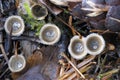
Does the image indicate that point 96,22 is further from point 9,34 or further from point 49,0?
point 9,34

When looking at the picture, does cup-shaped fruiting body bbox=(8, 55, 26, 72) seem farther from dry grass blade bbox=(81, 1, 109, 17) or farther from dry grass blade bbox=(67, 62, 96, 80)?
dry grass blade bbox=(81, 1, 109, 17)

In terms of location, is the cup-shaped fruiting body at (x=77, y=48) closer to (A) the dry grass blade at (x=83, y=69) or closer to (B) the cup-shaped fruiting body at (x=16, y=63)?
(A) the dry grass blade at (x=83, y=69)

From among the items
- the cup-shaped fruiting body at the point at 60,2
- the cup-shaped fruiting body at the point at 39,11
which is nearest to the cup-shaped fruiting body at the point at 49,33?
the cup-shaped fruiting body at the point at 39,11

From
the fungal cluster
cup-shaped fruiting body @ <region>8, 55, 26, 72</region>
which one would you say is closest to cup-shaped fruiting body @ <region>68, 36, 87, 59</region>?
the fungal cluster

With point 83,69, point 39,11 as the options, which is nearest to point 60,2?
point 39,11

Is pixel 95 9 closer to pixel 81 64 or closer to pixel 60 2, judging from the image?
pixel 60 2
